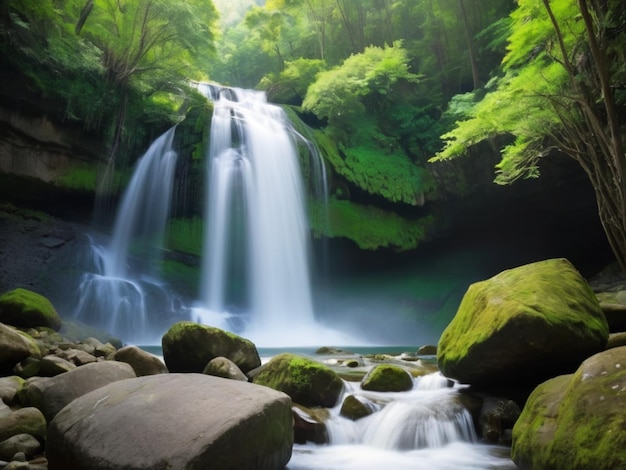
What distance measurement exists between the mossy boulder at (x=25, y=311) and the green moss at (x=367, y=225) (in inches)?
393

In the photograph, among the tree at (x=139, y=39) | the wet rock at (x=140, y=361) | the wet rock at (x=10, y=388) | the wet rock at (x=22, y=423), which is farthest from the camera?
the tree at (x=139, y=39)

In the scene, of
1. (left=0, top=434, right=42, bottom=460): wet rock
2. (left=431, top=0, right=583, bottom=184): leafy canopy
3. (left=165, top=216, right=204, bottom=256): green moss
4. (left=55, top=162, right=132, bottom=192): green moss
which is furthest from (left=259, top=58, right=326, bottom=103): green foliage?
(left=0, top=434, right=42, bottom=460): wet rock

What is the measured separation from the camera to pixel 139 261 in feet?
51.0

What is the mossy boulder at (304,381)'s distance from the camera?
16.4 feet

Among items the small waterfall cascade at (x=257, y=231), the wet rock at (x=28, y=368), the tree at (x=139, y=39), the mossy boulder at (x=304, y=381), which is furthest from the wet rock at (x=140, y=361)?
the tree at (x=139, y=39)

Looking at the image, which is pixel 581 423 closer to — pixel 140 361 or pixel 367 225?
pixel 140 361

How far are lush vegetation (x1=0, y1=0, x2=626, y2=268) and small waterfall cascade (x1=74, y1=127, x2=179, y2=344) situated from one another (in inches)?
43.0

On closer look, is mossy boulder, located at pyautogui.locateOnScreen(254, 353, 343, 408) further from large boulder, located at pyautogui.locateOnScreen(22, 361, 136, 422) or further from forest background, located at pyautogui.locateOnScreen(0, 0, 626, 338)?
forest background, located at pyautogui.locateOnScreen(0, 0, 626, 338)

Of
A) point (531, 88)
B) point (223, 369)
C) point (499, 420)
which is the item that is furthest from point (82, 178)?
point (499, 420)

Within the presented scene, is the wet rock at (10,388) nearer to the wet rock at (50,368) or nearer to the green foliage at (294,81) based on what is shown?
the wet rock at (50,368)

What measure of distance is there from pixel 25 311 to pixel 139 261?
22.3ft

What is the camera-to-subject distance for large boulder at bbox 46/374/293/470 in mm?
2803

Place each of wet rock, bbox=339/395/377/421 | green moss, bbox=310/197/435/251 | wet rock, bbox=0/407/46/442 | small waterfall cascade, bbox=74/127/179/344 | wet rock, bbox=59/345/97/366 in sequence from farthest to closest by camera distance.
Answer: green moss, bbox=310/197/435/251 → small waterfall cascade, bbox=74/127/179/344 → wet rock, bbox=59/345/97/366 → wet rock, bbox=339/395/377/421 → wet rock, bbox=0/407/46/442

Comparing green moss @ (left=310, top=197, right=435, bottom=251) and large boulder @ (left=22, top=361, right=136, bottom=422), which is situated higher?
green moss @ (left=310, top=197, right=435, bottom=251)
